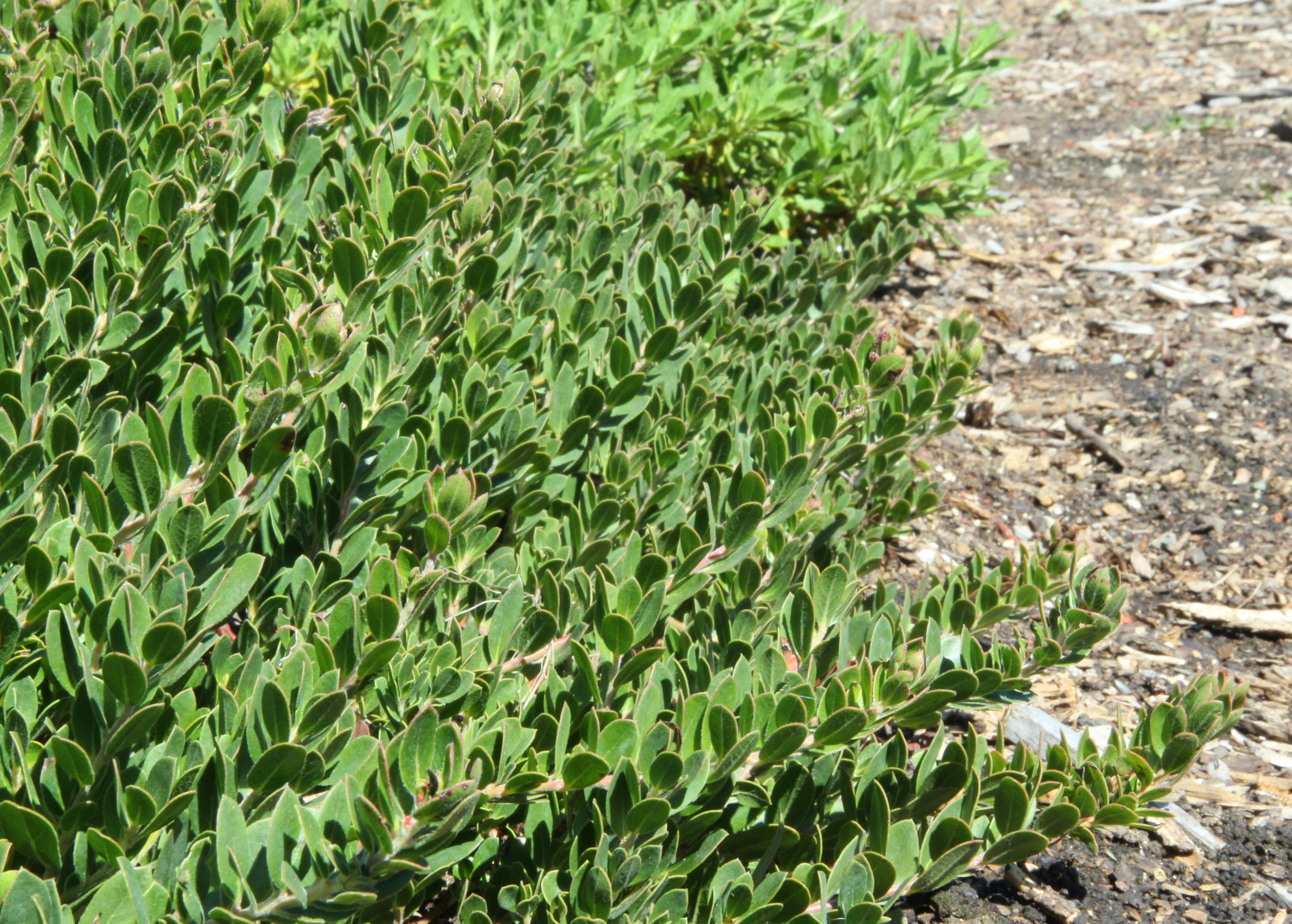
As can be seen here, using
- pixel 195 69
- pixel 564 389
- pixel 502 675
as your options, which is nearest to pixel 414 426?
pixel 564 389

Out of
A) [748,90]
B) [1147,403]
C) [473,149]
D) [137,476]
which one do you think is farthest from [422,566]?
[1147,403]

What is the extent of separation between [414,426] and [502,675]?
0.49m

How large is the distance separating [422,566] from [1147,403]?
11.2 feet

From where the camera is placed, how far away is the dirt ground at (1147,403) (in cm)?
246

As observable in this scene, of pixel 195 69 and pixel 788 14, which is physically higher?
pixel 195 69

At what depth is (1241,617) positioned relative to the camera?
128 inches

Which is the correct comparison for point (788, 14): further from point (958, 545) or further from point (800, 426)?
point (800, 426)

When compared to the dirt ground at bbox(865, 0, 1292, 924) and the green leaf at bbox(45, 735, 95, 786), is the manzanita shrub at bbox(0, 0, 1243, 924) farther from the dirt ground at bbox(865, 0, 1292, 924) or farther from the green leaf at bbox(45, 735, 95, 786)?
the dirt ground at bbox(865, 0, 1292, 924)

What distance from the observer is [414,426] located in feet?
6.22

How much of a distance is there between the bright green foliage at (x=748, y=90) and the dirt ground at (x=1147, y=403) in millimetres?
651

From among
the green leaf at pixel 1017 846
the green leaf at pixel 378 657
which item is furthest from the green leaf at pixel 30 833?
the green leaf at pixel 1017 846

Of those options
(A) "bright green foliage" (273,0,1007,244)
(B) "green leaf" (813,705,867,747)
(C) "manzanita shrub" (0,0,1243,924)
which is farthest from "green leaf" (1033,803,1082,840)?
(A) "bright green foliage" (273,0,1007,244)

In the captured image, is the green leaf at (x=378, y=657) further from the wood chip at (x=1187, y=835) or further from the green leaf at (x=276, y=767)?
the wood chip at (x=1187, y=835)

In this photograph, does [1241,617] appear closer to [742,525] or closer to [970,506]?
[970,506]
